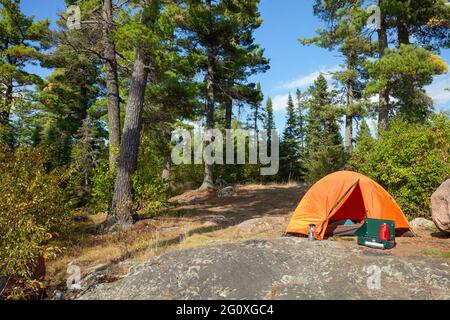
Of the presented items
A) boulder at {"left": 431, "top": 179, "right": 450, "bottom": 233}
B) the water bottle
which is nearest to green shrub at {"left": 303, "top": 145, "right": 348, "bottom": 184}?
boulder at {"left": 431, "top": 179, "right": 450, "bottom": 233}

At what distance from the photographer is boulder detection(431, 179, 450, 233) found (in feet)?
25.3

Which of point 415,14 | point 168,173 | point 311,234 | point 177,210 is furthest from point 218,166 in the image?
point 311,234

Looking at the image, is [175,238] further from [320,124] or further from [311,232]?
[320,124]

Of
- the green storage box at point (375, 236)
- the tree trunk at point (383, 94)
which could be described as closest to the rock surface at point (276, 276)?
the green storage box at point (375, 236)

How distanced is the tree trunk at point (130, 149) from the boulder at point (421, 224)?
8.21 meters

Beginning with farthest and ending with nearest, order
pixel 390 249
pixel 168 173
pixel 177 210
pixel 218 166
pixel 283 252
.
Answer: pixel 218 166
pixel 168 173
pixel 177 210
pixel 390 249
pixel 283 252

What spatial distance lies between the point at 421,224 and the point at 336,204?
299cm

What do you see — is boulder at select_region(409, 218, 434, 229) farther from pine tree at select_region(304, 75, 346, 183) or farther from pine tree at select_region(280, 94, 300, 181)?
pine tree at select_region(280, 94, 300, 181)

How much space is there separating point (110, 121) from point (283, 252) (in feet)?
25.7

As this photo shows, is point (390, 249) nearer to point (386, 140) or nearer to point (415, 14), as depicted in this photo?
point (386, 140)

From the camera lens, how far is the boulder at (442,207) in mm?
7727

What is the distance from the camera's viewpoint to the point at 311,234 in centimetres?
796

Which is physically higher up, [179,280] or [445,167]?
[445,167]

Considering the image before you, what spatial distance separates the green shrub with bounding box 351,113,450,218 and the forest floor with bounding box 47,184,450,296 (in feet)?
4.18
